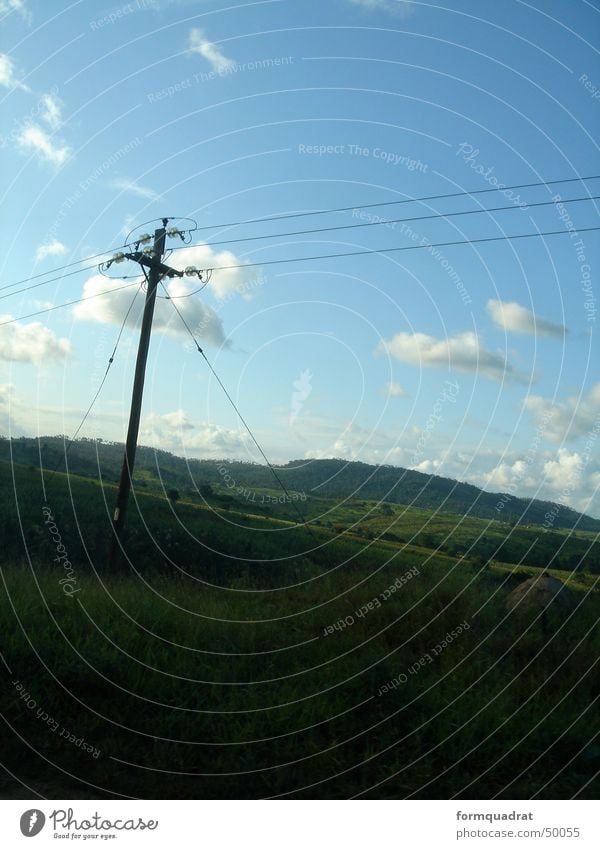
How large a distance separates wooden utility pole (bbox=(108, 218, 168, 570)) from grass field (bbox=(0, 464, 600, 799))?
7.16 ft

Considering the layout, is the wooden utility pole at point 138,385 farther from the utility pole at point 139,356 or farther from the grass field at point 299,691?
the grass field at point 299,691

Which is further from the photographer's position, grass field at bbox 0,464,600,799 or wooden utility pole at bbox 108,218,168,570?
wooden utility pole at bbox 108,218,168,570

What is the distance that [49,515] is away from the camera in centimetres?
1722

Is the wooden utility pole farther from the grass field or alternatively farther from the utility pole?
the grass field

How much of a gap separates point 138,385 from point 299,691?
22.4ft

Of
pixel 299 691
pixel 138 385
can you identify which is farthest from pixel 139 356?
pixel 299 691

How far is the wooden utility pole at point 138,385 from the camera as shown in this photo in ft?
35.7

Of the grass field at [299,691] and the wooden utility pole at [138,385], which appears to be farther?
the wooden utility pole at [138,385]

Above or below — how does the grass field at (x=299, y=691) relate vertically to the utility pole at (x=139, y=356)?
below

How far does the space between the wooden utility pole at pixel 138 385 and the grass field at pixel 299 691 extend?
7.16ft

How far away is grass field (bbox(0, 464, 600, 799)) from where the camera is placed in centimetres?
477

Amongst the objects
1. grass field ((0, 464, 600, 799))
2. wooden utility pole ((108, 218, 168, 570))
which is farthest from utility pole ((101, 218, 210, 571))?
grass field ((0, 464, 600, 799))

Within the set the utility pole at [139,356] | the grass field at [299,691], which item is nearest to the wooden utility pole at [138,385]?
the utility pole at [139,356]

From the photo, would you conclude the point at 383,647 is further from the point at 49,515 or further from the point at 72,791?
the point at 49,515
